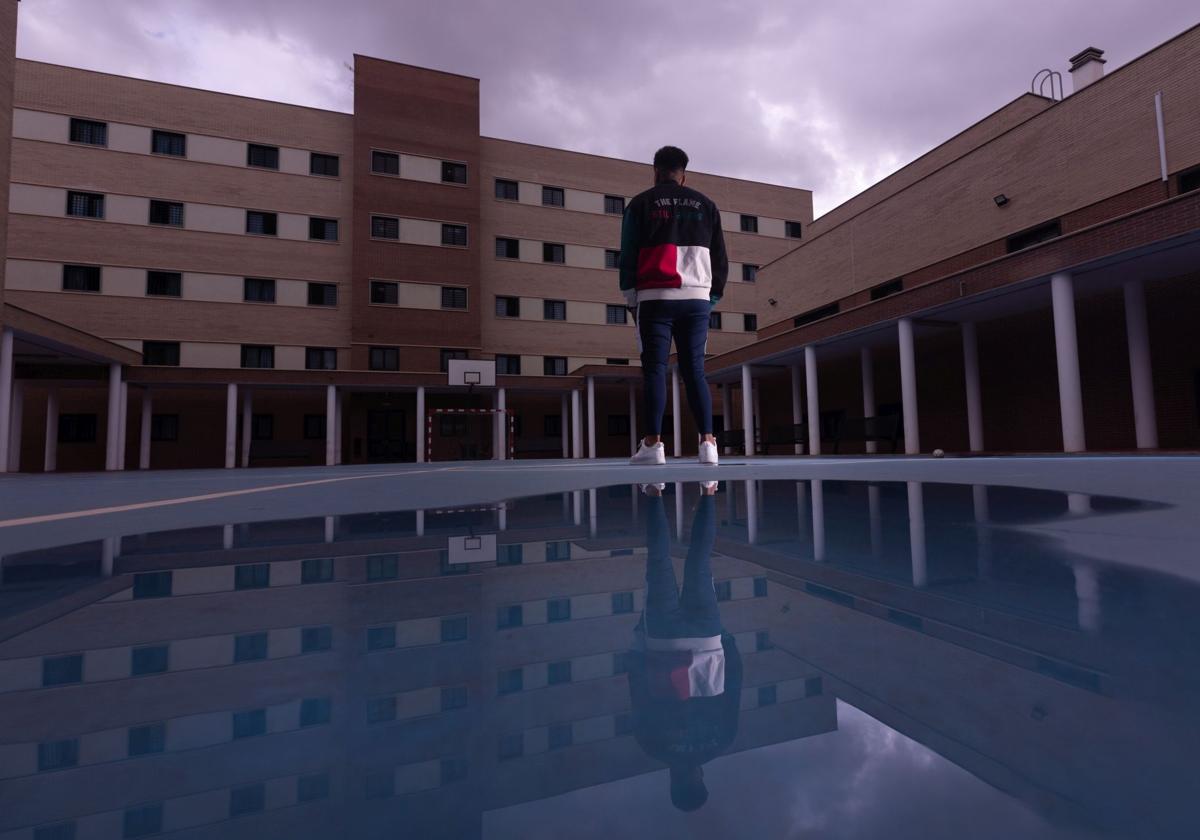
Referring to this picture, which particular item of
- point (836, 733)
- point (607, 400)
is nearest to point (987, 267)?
point (836, 733)

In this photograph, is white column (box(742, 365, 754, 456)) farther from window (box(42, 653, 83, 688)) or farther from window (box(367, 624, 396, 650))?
window (box(42, 653, 83, 688))

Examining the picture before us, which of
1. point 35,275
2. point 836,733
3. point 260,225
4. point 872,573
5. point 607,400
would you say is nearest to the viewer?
point 836,733

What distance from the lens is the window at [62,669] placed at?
0.64 m

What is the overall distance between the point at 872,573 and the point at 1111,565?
0.43 meters

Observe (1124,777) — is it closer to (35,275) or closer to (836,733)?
(836,733)

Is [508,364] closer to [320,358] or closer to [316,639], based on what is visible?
[320,358]

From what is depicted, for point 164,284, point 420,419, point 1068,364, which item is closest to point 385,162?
point 164,284

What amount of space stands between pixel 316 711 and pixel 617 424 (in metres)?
29.7

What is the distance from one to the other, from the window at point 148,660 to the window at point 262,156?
31.0m

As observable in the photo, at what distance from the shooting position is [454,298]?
2783cm

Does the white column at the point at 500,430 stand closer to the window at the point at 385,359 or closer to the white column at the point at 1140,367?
the window at the point at 385,359

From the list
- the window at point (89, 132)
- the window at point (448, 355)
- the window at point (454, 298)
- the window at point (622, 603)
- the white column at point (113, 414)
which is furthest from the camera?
the window at point (454, 298)

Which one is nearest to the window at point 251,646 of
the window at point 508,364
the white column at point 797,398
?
the white column at point 797,398

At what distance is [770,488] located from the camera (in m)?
3.25
